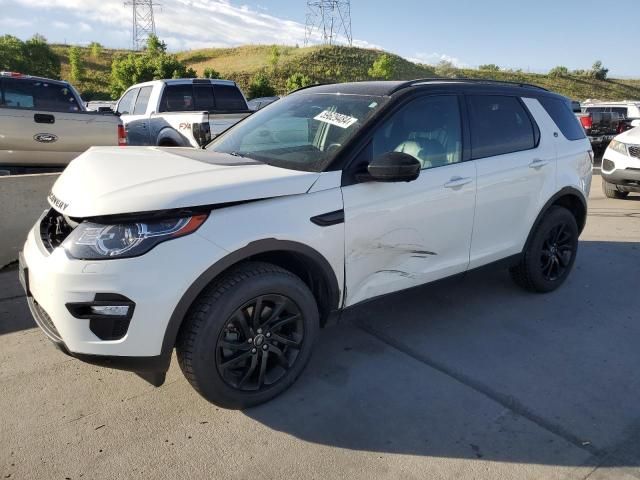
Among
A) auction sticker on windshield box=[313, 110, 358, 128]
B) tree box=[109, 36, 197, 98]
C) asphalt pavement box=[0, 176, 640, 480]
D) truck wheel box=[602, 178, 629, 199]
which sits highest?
tree box=[109, 36, 197, 98]

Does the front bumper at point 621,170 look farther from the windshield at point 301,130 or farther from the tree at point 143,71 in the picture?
the tree at point 143,71

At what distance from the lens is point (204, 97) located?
33.4ft

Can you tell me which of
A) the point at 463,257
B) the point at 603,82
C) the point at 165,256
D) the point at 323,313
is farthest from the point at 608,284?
the point at 603,82

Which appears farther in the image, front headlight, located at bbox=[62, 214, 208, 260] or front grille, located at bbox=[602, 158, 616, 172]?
front grille, located at bbox=[602, 158, 616, 172]

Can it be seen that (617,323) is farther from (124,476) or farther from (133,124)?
(133,124)

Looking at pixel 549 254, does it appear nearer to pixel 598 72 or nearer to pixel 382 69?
pixel 382 69

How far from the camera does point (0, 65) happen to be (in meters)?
42.5

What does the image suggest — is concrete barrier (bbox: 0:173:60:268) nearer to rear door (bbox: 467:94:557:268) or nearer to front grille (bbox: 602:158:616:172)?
rear door (bbox: 467:94:557:268)

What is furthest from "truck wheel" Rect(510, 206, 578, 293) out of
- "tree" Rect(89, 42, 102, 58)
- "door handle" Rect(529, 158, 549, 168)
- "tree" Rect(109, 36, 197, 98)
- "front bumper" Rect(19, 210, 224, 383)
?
"tree" Rect(89, 42, 102, 58)

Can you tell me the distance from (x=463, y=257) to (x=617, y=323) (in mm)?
1457

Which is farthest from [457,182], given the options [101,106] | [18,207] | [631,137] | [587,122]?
[587,122]

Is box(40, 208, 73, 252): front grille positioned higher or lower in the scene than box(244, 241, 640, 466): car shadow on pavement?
higher

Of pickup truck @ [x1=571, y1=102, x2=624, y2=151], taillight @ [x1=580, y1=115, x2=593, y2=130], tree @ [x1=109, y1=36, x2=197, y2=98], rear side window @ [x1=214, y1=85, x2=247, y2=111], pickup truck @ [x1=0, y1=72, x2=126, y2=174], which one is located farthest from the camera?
tree @ [x1=109, y1=36, x2=197, y2=98]

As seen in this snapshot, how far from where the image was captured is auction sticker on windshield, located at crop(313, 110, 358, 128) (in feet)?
10.8
